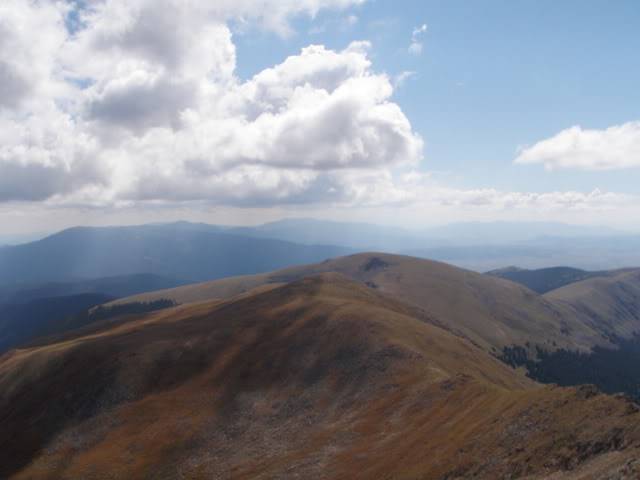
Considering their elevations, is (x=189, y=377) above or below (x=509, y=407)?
below

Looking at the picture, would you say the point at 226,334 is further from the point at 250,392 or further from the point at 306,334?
the point at 250,392

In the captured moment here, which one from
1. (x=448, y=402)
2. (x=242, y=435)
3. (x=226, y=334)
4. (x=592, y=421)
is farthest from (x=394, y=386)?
(x=226, y=334)

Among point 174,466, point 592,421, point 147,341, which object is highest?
point 592,421

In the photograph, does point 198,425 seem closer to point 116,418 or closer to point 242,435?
point 242,435

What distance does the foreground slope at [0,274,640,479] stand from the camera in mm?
41438

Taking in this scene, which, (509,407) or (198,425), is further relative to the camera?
(198,425)

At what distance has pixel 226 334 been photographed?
116 m

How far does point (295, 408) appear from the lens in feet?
262

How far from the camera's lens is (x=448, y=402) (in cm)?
6197

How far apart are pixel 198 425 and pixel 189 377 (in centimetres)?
2039

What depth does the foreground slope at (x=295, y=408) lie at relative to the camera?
4144cm

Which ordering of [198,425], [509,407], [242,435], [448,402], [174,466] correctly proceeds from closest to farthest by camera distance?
[509,407], [448,402], [174,466], [242,435], [198,425]

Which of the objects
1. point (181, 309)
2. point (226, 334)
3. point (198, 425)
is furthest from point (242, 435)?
point (181, 309)

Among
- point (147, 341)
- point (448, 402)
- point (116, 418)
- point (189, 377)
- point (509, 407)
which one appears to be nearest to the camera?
point (509, 407)
